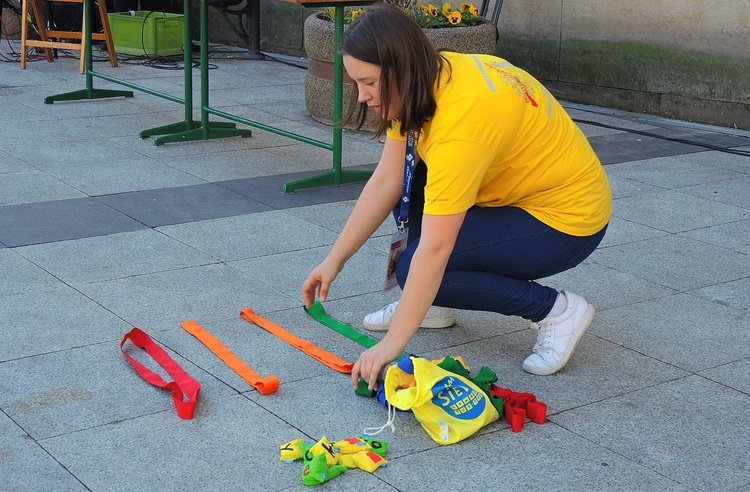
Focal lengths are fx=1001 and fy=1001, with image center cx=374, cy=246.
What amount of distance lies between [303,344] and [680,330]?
4.59 ft

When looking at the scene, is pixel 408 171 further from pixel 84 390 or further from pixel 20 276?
pixel 20 276

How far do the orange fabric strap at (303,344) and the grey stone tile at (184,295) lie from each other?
10 centimetres

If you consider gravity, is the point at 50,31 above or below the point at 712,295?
above

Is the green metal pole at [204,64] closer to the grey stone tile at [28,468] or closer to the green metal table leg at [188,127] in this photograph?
the green metal table leg at [188,127]

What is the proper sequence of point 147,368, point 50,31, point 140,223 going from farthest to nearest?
point 50,31 → point 140,223 → point 147,368

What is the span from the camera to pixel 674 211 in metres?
5.34

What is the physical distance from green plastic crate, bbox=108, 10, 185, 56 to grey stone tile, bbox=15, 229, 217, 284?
6.16 meters

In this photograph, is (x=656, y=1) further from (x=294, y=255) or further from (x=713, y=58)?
(x=294, y=255)

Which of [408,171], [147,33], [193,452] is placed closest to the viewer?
[193,452]

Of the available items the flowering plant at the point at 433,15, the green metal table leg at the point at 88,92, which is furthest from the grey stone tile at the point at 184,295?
the green metal table leg at the point at 88,92

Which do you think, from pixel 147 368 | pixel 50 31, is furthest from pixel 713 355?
pixel 50 31

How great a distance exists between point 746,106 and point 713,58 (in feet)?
1.49

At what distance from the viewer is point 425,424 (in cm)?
283

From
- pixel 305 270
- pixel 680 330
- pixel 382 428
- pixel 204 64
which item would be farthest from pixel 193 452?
pixel 204 64
